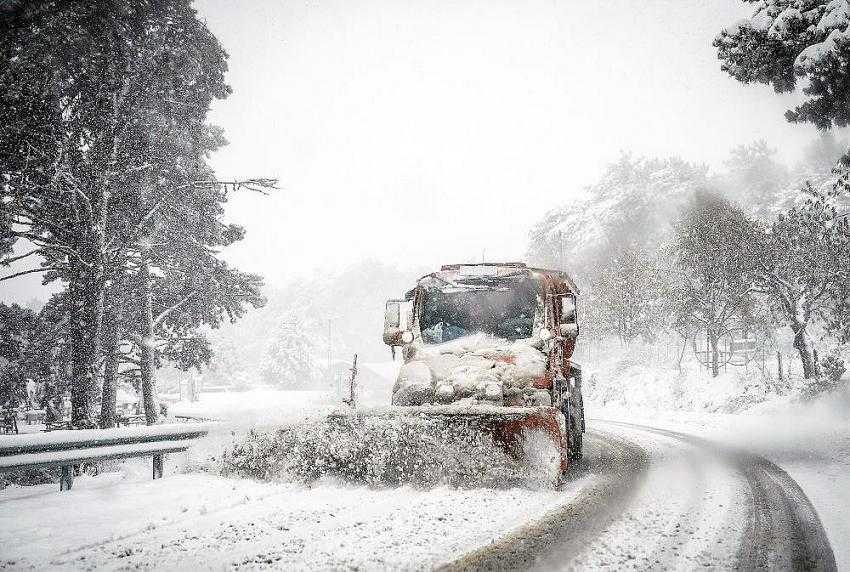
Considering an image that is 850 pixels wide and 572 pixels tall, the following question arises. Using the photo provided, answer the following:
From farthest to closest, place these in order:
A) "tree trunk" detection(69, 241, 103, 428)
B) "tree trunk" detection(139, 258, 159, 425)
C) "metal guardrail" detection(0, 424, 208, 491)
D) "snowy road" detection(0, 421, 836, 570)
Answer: "tree trunk" detection(139, 258, 159, 425) < "tree trunk" detection(69, 241, 103, 428) < "metal guardrail" detection(0, 424, 208, 491) < "snowy road" detection(0, 421, 836, 570)

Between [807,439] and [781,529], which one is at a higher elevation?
[781,529]

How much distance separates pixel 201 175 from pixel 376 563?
1513 centimetres

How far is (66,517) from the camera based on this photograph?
5.16 meters

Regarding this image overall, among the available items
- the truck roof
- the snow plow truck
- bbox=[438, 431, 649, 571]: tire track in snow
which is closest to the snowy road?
bbox=[438, 431, 649, 571]: tire track in snow

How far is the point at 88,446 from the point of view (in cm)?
640

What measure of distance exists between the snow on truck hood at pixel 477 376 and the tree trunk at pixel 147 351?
11537 mm

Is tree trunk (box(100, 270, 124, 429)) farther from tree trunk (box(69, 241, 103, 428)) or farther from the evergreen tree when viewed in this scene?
the evergreen tree

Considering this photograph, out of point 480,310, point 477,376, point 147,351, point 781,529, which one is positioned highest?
point 480,310

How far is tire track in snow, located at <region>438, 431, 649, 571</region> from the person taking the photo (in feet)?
12.2

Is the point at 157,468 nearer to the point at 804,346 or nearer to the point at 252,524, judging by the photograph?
the point at 252,524

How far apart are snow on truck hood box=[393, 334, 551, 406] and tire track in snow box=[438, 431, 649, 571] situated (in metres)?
1.31

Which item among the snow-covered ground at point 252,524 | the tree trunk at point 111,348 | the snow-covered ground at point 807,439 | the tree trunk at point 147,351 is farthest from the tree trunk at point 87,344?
Result: the snow-covered ground at point 807,439

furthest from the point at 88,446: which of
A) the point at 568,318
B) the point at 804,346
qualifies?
the point at 804,346

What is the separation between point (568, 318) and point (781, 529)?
348 cm
